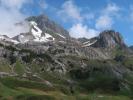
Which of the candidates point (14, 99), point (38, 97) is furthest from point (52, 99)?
point (14, 99)

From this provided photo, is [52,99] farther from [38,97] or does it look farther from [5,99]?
[5,99]

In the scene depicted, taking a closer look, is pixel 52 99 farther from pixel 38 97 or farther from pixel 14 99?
pixel 14 99

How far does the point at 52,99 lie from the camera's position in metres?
194

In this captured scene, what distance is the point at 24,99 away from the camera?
196375mm

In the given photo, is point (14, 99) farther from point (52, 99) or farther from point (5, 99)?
point (52, 99)

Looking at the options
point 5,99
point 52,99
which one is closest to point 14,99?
point 5,99

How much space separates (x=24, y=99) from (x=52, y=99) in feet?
49.6

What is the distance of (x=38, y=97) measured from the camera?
640ft

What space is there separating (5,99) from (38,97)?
1793 cm

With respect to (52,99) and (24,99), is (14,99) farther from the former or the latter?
(52,99)

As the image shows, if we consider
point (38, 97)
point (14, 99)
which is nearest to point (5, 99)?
point (14, 99)

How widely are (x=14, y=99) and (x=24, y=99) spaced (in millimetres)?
6448

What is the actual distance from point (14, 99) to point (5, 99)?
486cm
